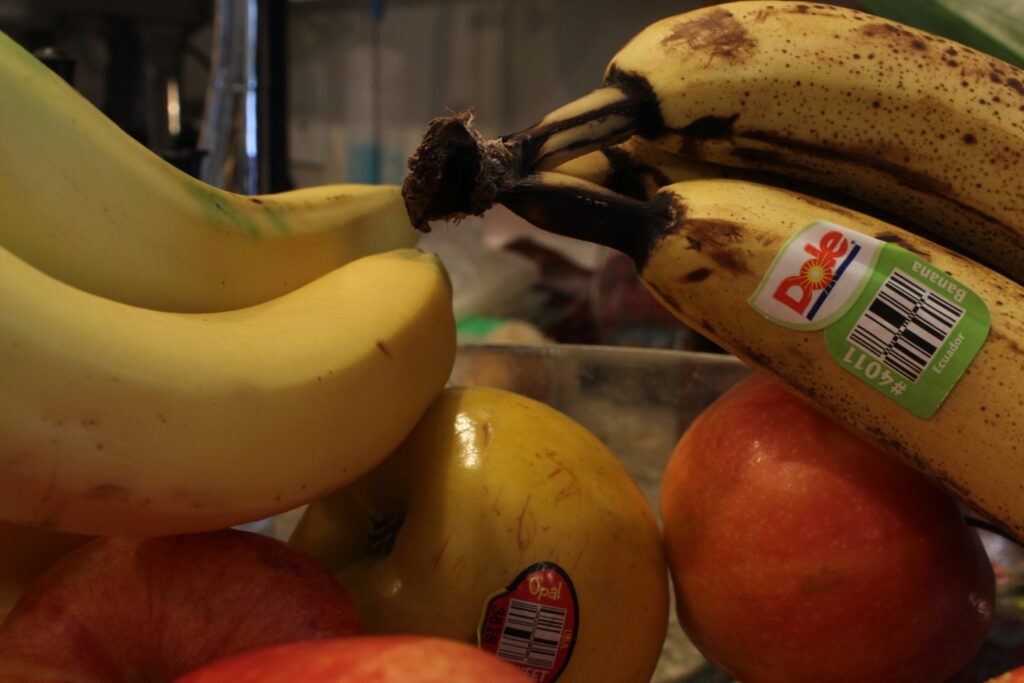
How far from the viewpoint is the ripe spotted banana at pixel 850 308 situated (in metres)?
0.39

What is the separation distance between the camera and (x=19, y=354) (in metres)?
0.26

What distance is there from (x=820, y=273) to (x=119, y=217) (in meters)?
0.29

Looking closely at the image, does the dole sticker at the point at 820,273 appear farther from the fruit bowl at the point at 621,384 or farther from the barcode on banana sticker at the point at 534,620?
the fruit bowl at the point at 621,384

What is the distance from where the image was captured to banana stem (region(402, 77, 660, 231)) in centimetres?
39

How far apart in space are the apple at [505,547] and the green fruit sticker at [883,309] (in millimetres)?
141

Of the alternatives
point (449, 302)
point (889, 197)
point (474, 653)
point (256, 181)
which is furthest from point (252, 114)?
point (474, 653)

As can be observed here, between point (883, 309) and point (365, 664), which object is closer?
point (365, 664)

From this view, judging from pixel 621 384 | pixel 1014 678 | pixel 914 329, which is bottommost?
pixel 621 384

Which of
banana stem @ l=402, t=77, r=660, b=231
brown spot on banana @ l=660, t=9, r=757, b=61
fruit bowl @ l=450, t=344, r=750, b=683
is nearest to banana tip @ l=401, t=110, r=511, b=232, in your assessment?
banana stem @ l=402, t=77, r=660, b=231

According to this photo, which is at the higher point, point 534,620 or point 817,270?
point 817,270

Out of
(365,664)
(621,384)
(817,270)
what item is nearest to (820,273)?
(817,270)

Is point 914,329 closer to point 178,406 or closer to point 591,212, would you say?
point 591,212

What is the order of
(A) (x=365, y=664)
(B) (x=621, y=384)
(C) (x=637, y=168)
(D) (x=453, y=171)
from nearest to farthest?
(A) (x=365, y=664), (D) (x=453, y=171), (C) (x=637, y=168), (B) (x=621, y=384)

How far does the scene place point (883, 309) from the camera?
392mm
